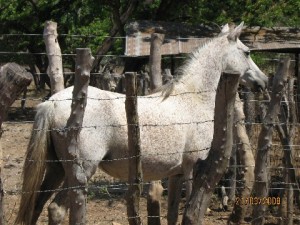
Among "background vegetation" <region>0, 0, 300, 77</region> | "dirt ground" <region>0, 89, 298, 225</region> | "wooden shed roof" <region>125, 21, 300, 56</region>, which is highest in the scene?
"background vegetation" <region>0, 0, 300, 77</region>

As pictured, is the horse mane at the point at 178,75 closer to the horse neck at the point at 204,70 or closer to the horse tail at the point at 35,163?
the horse neck at the point at 204,70

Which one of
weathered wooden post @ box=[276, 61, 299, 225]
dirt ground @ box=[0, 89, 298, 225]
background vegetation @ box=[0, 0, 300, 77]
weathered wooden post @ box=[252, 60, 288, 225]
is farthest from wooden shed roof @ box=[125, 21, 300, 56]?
weathered wooden post @ box=[252, 60, 288, 225]

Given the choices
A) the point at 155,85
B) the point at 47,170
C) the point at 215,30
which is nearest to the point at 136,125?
the point at 47,170

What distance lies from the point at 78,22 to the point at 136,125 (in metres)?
Result: 16.0

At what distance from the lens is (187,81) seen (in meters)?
6.98

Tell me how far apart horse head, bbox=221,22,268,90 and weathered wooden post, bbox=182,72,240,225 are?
10.2ft

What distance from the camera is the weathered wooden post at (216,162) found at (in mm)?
4227

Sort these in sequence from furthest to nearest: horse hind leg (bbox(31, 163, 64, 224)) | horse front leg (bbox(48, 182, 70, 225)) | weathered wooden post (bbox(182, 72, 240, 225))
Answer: horse hind leg (bbox(31, 163, 64, 224)) < horse front leg (bbox(48, 182, 70, 225)) < weathered wooden post (bbox(182, 72, 240, 225))

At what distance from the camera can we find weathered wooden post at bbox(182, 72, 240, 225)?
166 inches

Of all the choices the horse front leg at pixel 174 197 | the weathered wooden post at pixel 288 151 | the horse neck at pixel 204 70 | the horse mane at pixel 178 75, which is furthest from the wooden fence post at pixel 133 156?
the weathered wooden post at pixel 288 151

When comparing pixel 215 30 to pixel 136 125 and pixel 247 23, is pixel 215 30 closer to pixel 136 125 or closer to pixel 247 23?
pixel 247 23

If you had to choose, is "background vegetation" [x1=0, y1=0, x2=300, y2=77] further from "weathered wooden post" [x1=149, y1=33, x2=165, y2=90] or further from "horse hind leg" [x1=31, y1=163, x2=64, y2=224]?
"horse hind leg" [x1=31, y1=163, x2=64, y2=224]

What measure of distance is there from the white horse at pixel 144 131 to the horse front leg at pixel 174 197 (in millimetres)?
38

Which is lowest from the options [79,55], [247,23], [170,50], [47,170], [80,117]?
[47,170]
